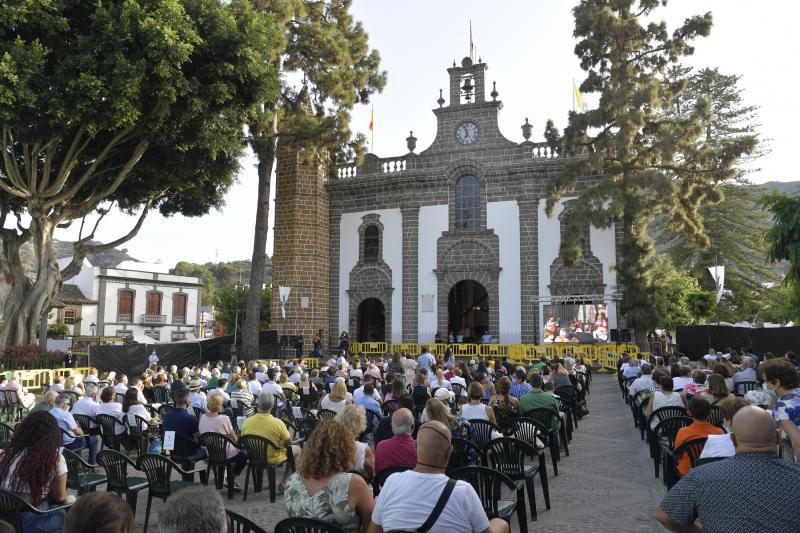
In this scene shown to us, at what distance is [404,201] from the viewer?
2742 cm

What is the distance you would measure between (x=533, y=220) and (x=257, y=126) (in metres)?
11.9

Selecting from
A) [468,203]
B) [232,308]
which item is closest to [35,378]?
[468,203]

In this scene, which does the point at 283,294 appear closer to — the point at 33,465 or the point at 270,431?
the point at 270,431

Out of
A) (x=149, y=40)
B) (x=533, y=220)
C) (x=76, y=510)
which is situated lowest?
(x=76, y=510)

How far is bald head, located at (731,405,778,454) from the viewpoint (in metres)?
2.63

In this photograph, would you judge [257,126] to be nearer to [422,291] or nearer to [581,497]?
[422,291]

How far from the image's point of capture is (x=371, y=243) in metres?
28.1

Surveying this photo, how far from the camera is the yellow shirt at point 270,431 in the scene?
6.39 meters

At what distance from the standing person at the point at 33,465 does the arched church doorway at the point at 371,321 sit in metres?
24.0

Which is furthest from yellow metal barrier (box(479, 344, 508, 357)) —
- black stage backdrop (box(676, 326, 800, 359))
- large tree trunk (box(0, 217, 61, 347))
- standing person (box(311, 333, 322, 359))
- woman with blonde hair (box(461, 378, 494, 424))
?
woman with blonde hair (box(461, 378, 494, 424))

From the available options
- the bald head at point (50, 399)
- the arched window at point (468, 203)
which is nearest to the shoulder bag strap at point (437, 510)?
the bald head at point (50, 399)

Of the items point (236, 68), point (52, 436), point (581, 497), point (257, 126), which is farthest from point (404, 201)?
point (52, 436)

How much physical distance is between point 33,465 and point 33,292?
1741cm

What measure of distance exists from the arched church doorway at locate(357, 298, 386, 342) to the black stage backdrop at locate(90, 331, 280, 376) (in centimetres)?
470
